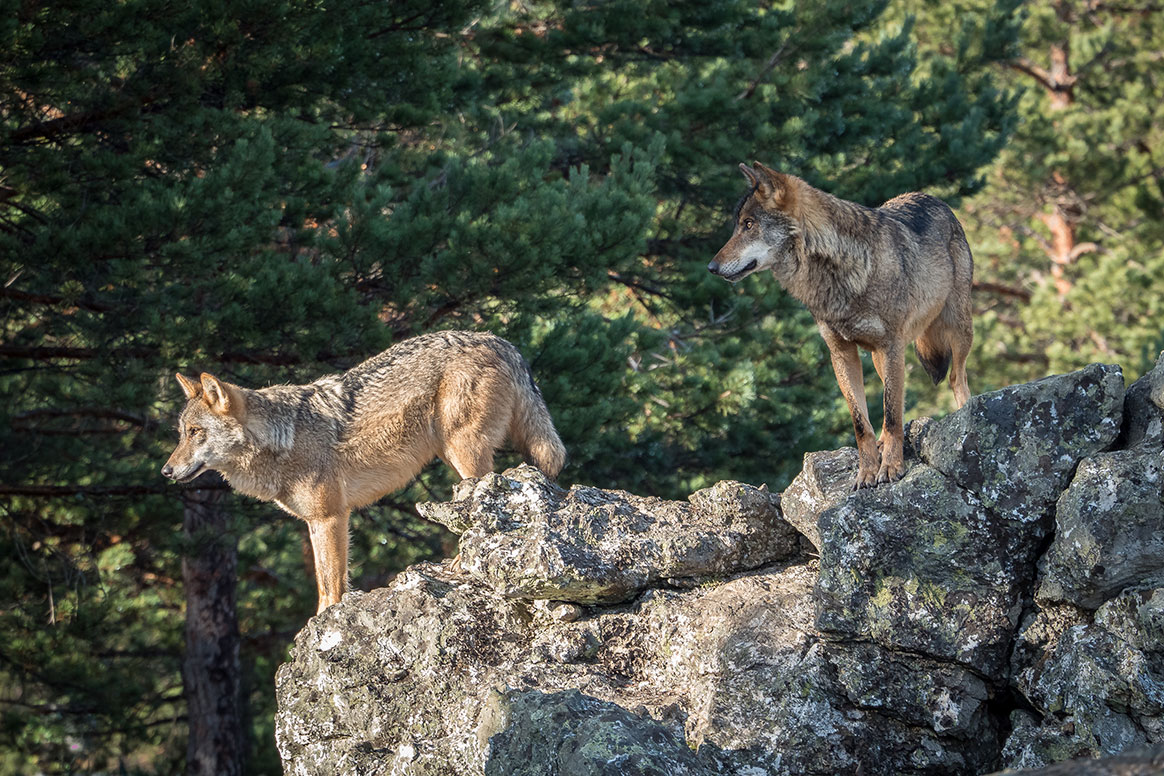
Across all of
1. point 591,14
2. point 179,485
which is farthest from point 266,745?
point 591,14

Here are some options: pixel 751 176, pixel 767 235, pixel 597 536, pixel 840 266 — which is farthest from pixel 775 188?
pixel 597 536

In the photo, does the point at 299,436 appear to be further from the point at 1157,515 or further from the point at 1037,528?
the point at 1157,515

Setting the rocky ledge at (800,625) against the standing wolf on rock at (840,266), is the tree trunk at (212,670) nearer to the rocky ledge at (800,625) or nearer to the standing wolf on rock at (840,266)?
the rocky ledge at (800,625)

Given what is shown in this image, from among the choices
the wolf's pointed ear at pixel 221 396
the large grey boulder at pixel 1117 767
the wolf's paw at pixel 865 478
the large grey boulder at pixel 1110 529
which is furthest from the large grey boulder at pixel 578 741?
the wolf's pointed ear at pixel 221 396

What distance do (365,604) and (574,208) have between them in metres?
5.35

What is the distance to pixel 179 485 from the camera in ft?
37.3

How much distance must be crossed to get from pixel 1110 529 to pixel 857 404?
172 cm

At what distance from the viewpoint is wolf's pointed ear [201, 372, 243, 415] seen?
820cm

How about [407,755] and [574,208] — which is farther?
[574,208]

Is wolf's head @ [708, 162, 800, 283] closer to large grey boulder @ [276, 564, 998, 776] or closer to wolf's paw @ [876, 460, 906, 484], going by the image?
wolf's paw @ [876, 460, 906, 484]

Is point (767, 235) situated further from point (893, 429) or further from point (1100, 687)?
point (1100, 687)

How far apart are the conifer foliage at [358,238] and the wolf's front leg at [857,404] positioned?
4.30 meters

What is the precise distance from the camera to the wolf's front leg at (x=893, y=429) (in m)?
6.30

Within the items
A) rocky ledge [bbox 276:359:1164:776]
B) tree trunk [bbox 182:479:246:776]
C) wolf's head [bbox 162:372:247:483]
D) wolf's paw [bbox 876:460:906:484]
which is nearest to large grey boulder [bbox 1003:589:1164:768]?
rocky ledge [bbox 276:359:1164:776]
